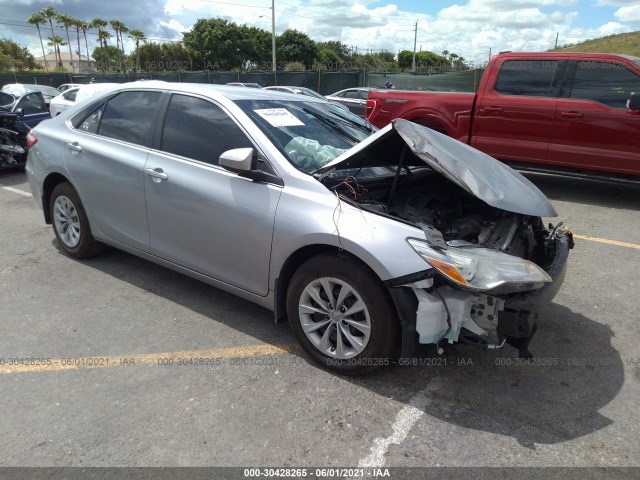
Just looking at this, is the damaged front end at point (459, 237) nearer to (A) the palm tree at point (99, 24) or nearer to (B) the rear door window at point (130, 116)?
(B) the rear door window at point (130, 116)

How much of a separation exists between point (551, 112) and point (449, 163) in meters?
5.13

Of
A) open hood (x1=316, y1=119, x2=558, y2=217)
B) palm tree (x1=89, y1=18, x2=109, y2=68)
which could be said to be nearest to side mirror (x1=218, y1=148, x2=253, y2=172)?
open hood (x1=316, y1=119, x2=558, y2=217)

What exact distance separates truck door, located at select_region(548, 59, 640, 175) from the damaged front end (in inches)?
161

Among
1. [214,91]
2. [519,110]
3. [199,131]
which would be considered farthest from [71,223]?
[519,110]

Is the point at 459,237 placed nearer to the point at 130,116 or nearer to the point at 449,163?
the point at 449,163

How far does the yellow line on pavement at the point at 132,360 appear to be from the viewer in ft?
10.3

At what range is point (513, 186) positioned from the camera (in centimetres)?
337

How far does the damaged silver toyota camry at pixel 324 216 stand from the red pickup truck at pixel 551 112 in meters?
3.99

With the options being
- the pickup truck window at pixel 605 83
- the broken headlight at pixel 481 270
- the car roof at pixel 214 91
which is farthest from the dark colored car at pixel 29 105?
the broken headlight at pixel 481 270

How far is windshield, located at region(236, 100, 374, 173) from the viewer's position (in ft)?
11.1

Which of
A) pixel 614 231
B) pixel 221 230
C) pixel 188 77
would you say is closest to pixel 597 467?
pixel 221 230

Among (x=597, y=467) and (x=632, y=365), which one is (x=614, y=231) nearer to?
(x=632, y=365)

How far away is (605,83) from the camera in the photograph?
22.7 feet

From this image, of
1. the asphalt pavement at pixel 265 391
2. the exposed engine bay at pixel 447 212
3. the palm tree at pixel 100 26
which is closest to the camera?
the asphalt pavement at pixel 265 391
